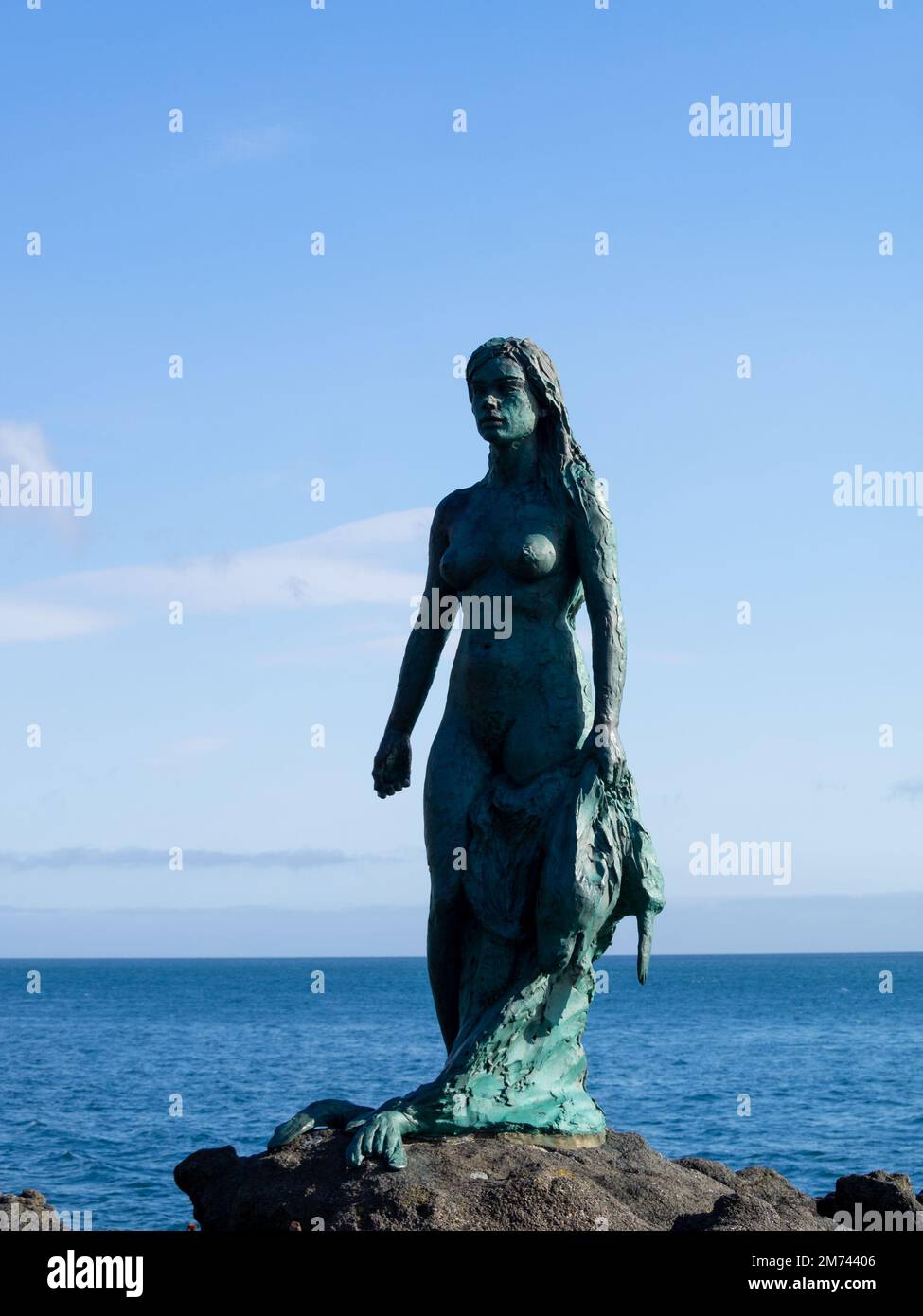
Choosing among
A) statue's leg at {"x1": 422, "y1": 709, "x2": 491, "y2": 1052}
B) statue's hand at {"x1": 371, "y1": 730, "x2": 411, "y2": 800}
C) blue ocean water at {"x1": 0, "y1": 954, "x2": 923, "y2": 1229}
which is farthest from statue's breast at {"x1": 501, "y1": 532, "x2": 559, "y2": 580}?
blue ocean water at {"x1": 0, "y1": 954, "x2": 923, "y2": 1229}

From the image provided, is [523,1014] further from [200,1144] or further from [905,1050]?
[905,1050]

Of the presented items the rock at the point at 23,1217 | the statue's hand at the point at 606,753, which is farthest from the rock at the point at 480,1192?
the statue's hand at the point at 606,753

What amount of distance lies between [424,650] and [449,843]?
1150mm

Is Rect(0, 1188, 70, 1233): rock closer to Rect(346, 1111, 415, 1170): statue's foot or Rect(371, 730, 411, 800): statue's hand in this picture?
Rect(346, 1111, 415, 1170): statue's foot

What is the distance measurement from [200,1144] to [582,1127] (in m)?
23.4

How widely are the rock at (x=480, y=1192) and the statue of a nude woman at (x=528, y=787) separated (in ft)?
1.02

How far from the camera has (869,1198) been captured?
10695 millimetres

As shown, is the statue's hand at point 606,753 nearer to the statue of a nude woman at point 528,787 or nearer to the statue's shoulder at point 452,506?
the statue of a nude woman at point 528,787

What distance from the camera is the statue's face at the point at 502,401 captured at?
32.9 feet

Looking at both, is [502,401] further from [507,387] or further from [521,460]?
[521,460]

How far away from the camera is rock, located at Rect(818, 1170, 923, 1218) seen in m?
10.6

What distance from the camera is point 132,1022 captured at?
75.2 m

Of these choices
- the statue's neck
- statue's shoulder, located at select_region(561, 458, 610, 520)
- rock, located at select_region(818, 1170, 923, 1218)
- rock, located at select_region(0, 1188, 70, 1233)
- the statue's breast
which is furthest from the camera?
rock, located at select_region(0, 1188, 70, 1233)
